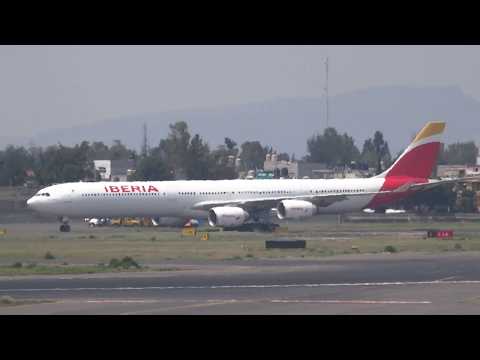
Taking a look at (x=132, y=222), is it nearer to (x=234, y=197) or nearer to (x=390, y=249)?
(x=234, y=197)

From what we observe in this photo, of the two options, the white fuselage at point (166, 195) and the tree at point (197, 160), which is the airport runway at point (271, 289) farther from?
the tree at point (197, 160)

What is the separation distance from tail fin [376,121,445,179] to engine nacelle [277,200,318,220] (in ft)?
33.4

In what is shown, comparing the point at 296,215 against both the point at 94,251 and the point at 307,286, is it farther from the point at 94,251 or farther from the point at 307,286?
the point at 307,286

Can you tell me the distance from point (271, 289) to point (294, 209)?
4456 cm

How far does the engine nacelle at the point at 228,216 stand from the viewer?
238ft

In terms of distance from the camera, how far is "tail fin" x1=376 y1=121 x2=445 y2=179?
82.9 metres

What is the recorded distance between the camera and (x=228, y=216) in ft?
238

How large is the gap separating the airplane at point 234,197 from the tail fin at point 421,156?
8cm

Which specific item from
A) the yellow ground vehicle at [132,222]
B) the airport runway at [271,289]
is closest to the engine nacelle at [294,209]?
the yellow ground vehicle at [132,222]

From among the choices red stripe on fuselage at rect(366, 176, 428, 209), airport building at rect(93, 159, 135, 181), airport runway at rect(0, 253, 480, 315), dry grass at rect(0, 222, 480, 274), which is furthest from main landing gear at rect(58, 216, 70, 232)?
airport building at rect(93, 159, 135, 181)

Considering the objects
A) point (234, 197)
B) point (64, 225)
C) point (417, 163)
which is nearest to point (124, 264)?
point (234, 197)
